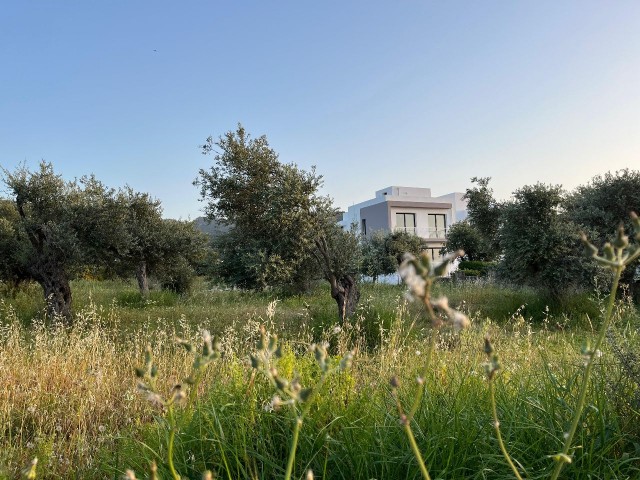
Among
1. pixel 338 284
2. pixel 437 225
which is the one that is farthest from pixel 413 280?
pixel 437 225

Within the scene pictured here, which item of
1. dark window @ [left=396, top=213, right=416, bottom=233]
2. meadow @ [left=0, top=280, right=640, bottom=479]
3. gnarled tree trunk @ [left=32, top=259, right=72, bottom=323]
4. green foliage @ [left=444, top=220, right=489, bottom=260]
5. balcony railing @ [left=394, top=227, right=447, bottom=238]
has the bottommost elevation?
meadow @ [left=0, top=280, right=640, bottom=479]

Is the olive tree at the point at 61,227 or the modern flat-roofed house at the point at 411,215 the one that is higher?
the modern flat-roofed house at the point at 411,215

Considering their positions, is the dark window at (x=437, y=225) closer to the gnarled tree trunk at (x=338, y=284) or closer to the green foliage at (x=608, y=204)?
the green foliage at (x=608, y=204)

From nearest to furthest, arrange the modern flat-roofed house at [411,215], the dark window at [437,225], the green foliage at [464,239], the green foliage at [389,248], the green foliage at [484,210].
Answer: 1. the green foliage at [484,210]
2. the green foliage at [389,248]
3. the green foliage at [464,239]
4. the modern flat-roofed house at [411,215]
5. the dark window at [437,225]

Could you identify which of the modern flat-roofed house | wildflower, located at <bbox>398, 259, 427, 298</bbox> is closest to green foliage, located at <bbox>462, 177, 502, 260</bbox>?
wildflower, located at <bbox>398, 259, 427, 298</bbox>

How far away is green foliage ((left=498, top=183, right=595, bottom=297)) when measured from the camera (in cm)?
1181

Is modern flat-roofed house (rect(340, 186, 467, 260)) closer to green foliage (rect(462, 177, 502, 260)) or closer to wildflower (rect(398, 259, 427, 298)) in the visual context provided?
green foliage (rect(462, 177, 502, 260))

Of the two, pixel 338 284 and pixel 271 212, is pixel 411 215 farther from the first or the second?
pixel 271 212

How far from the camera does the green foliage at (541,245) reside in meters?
11.8

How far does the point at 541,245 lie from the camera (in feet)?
39.2

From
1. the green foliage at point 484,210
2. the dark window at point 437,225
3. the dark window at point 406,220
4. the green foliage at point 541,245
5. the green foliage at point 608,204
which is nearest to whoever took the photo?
the green foliage at point 541,245

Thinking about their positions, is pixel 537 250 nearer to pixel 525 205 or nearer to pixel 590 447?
pixel 525 205

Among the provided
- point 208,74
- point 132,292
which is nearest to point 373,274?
point 132,292

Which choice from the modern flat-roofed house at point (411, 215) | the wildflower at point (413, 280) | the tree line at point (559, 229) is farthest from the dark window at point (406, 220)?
the wildflower at point (413, 280)
